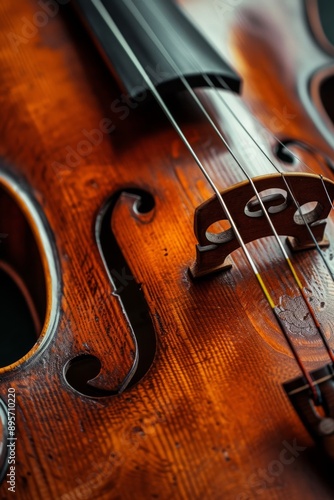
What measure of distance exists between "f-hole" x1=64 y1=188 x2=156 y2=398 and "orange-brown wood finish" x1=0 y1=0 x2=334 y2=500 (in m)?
0.01

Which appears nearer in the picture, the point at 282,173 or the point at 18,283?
the point at 282,173

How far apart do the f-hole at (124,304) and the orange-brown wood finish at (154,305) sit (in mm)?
11

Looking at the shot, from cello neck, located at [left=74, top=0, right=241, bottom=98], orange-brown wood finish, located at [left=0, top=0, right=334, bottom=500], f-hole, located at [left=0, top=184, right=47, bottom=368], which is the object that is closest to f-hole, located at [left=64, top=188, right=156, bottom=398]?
orange-brown wood finish, located at [left=0, top=0, right=334, bottom=500]

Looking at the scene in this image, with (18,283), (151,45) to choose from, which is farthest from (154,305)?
(151,45)

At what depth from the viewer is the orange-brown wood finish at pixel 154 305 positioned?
707 millimetres

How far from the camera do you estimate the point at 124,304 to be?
2.92 feet

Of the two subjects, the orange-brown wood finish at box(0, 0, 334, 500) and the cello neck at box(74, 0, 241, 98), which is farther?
the cello neck at box(74, 0, 241, 98)

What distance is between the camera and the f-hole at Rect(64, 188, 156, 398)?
813mm

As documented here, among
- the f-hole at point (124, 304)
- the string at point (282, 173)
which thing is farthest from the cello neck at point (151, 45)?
the f-hole at point (124, 304)

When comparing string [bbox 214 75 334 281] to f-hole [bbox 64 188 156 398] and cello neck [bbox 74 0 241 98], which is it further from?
f-hole [bbox 64 188 156 398]

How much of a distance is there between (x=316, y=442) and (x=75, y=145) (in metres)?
0.72

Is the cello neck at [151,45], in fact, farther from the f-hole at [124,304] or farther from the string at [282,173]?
the f-hole at [124,304]

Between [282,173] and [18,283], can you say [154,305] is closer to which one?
[282,173]

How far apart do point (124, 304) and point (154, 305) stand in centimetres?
5
